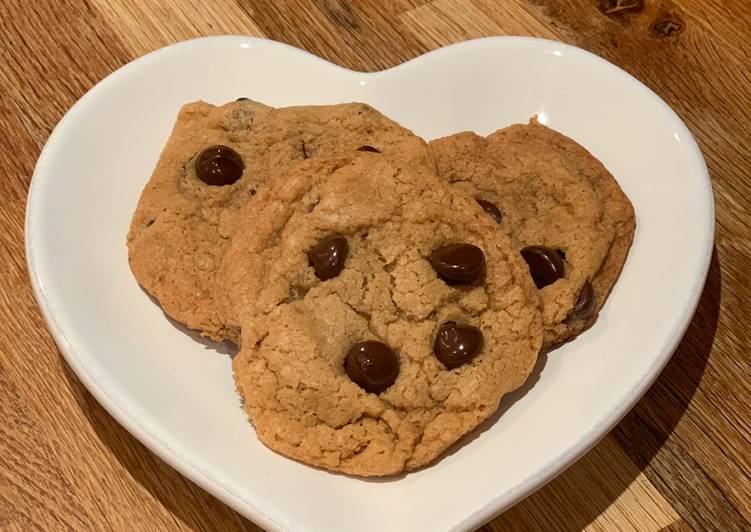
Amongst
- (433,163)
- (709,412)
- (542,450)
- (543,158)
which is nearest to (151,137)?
(433,163)

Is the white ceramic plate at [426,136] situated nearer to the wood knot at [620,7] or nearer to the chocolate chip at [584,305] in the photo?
the chocolate chip at [584,305]

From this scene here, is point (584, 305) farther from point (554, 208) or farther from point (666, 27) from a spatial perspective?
point (666, 27)

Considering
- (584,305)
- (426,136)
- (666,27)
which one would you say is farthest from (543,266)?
(666,27)

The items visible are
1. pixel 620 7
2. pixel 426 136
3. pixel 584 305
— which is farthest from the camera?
pixel 620 7

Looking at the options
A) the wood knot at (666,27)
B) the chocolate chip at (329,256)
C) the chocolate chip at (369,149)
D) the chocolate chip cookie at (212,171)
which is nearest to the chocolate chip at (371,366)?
the chocolate chip at (329,256)

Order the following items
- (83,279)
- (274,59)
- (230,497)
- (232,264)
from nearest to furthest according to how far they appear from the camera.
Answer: (230,497), (232,264), (83,279), (274,59)

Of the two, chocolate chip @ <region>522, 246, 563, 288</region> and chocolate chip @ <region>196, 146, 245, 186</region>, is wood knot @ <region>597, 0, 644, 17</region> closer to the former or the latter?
chocolate chip @ <region>522, 246, 563, 288</region>

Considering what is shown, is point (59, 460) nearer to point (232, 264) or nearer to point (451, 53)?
point (232, 264)

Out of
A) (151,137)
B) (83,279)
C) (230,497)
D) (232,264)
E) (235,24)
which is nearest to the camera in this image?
(230,497)
